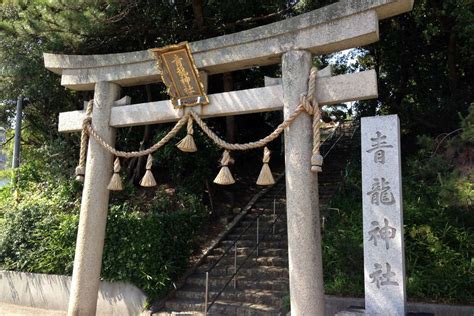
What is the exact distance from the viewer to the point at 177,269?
8375 mm

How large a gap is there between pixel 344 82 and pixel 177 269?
16.2 feet

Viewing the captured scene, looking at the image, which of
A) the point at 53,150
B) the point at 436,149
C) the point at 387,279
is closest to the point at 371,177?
the point at 387,279

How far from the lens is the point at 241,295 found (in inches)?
300

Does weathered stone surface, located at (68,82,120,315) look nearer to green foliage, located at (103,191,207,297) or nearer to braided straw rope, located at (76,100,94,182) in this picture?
braided straw rope, located at (76,100,94,182)

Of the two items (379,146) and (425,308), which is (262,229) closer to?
(425,308)

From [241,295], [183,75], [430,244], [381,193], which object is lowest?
[241,295]

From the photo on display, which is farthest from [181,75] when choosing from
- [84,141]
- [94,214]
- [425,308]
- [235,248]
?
[425,308]

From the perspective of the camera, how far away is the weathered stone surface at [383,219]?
488cm

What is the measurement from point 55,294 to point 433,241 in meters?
7.12

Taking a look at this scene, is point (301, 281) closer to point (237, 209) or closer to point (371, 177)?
point (371, 177)

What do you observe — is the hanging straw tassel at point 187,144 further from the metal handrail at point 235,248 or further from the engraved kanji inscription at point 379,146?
the engraved kanji inscription at point 379,146

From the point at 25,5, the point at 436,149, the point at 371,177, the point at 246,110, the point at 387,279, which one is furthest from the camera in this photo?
the point at 25,5

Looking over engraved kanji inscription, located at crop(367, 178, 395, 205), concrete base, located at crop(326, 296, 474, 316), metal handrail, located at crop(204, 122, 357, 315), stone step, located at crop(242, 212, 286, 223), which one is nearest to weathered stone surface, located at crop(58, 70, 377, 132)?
engraved kanji inscription, located at crop(367, 178, 395, 205)

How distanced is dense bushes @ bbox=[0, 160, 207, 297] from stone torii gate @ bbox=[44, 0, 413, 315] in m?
1.21
